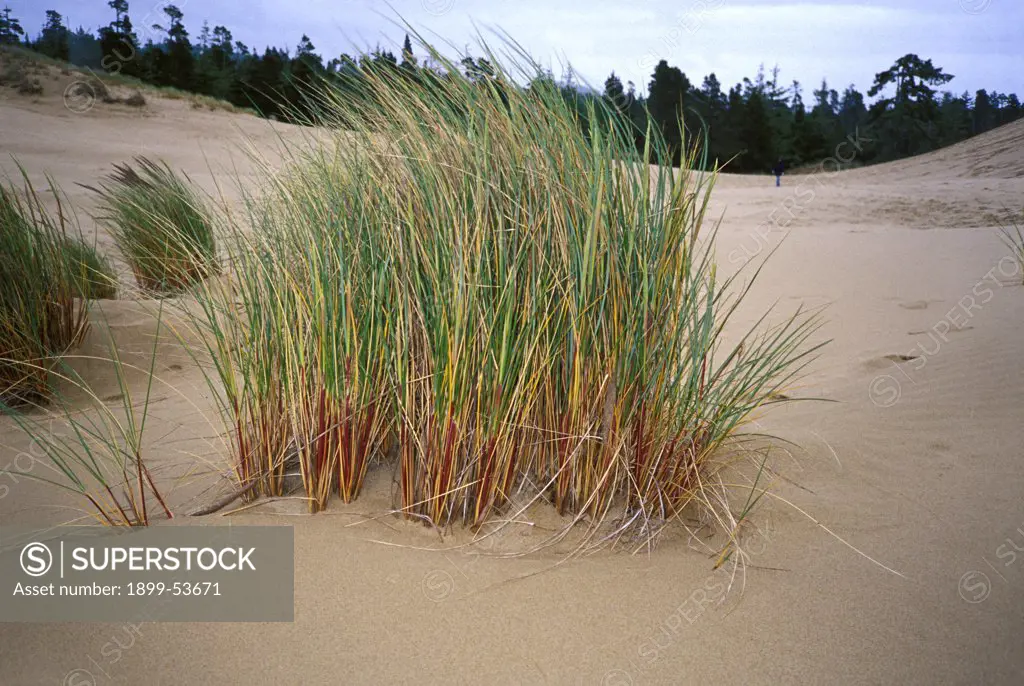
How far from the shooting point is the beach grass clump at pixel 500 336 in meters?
1.86

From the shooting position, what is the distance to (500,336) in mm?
1862

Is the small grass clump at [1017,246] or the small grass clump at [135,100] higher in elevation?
the small grass clump at [135,100]

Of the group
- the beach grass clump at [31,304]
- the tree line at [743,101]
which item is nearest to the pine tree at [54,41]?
the tree line at [743,101]

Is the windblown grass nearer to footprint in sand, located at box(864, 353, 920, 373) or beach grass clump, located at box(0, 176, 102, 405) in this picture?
beach grass clump, located at box(0, 176, 102, 405)

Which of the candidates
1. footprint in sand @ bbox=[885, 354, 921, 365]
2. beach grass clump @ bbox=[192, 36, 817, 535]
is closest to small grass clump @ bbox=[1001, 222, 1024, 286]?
footprint in sand @ bbox=[885, 354, 921, 365]

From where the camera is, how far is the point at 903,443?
107 inches

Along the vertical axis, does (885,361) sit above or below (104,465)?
above

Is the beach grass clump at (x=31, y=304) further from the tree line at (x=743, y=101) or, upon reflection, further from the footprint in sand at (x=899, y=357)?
the tree line at (x=743, y=101)

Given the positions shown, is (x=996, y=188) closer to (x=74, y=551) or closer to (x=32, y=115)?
(x=74, y=551)

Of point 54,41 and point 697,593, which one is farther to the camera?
point 54,41

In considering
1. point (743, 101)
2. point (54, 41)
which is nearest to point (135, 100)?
point (54, 41)

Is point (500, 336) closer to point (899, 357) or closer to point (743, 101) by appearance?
point (899, 357)

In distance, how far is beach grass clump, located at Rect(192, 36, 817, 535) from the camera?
186 centimetres

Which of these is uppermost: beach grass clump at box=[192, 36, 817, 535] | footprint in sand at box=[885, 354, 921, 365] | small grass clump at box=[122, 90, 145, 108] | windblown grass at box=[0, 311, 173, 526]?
small grass clump at box=[122, 90, 145, 108]
